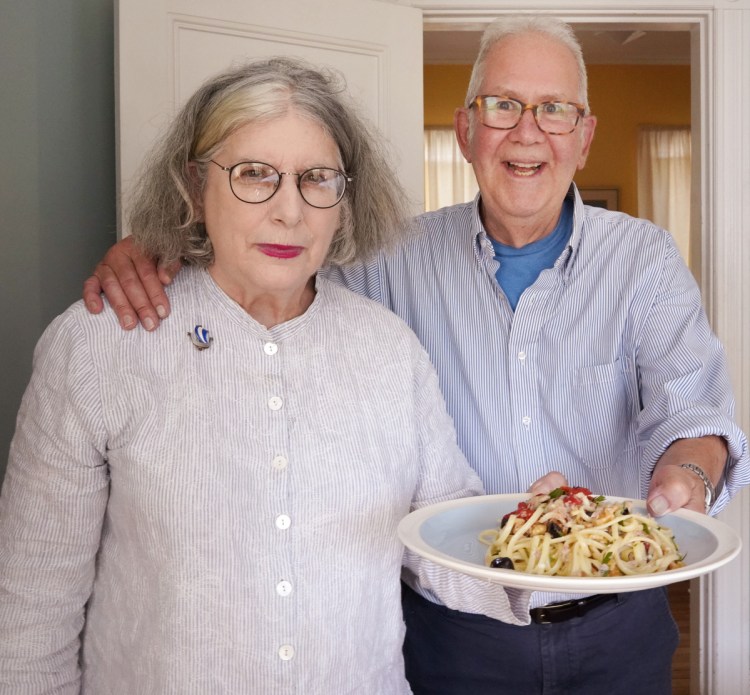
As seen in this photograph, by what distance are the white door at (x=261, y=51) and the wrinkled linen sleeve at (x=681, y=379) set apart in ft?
A: 2.42

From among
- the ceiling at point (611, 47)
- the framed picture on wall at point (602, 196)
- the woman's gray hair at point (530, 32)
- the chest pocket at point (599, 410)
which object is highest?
the ceiling at point (611, 47)

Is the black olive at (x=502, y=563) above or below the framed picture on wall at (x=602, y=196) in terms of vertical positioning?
below

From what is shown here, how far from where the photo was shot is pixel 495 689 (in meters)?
1.80

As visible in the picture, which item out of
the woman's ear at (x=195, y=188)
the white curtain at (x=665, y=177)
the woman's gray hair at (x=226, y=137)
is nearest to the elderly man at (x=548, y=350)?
the woman's gray hair at (x=226, y=137)

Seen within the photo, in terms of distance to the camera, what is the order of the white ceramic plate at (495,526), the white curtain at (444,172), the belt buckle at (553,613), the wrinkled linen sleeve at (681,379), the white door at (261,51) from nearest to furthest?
1. the white ceramic plate at (495,526)
2. the wrinkled linen sleeve at (681,379)
3. the belt buckle at (553,613)
4. the white door at (261,51)
5. the white curtain at (444,172)

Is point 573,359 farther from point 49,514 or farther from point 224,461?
point 49,514

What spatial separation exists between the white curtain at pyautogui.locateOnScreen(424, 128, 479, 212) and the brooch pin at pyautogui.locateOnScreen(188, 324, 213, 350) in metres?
6.24

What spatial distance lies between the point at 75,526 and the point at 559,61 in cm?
137

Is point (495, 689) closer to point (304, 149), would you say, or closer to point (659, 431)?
point (659, 431)

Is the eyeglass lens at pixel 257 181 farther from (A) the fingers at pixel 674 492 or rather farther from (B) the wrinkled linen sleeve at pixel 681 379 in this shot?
(B) the wrinkled linen sleeve at pixel 681 379

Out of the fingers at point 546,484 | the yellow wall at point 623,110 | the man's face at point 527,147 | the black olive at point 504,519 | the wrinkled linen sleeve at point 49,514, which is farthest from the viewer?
the yellow wall at point 623,110

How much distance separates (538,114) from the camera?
1889 millimetres

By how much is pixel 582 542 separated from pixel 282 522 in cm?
45

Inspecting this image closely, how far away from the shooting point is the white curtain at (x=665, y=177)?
291 inches
